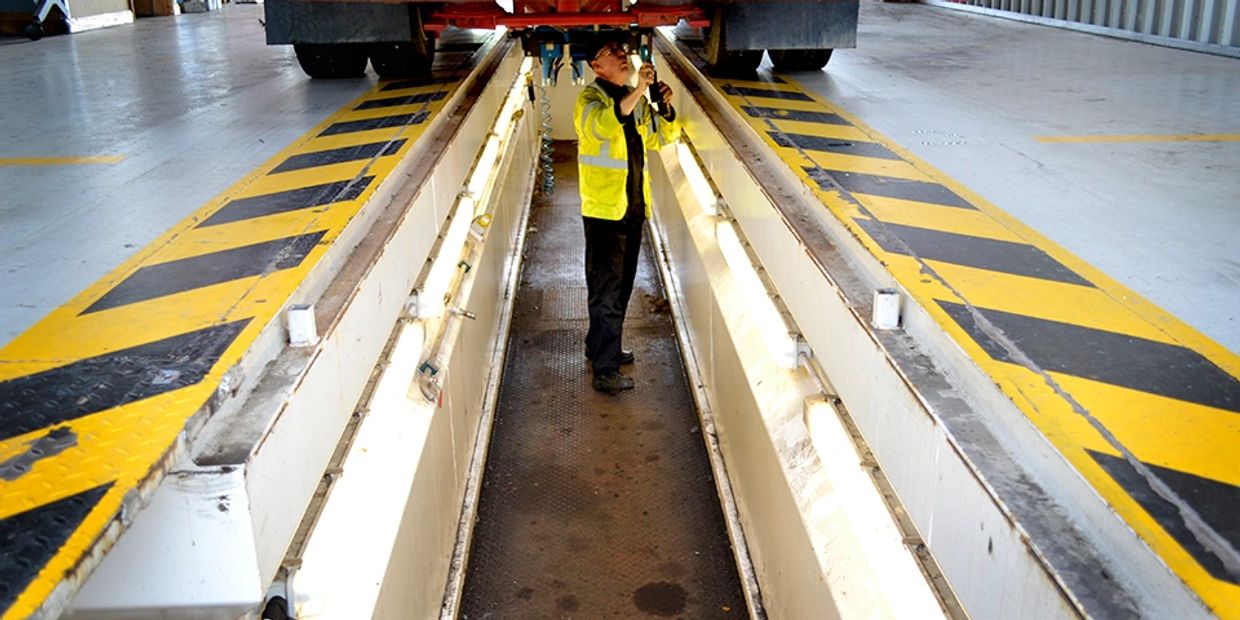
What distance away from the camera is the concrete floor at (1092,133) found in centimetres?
261

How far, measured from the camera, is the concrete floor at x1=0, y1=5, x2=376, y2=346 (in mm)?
2668

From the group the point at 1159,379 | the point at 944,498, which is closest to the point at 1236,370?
the point at 1159,379

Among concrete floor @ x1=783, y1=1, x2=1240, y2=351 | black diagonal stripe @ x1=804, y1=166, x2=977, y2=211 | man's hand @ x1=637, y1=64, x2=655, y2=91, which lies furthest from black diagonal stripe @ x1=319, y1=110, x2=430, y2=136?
concrete floor @ x1=783, y1=1, x2=1240, y2=351

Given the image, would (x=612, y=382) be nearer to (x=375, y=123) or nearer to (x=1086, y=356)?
(x=375, y=123)

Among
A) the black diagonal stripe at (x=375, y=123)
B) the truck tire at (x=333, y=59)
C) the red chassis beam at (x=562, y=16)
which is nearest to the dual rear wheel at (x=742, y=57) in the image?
the red chassis beam at (x=562, y=16)

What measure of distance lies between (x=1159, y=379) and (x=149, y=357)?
182 centimetres

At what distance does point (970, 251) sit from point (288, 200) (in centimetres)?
193

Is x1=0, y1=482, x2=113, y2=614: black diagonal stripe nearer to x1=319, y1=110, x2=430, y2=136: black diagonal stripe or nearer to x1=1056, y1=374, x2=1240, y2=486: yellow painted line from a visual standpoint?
x1=1056, y1=374, x2=1240, y2=486: yellow painted line

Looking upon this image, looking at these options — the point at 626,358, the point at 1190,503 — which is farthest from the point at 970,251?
the point at 626,358

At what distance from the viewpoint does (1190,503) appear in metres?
1.44

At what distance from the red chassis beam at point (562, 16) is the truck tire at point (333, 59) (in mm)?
1002

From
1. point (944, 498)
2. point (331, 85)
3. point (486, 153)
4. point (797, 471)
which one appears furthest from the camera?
point (331, 85)

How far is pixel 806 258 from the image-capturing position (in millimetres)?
2859

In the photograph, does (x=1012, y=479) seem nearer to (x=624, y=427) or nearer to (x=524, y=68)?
(x=624, y=427)
